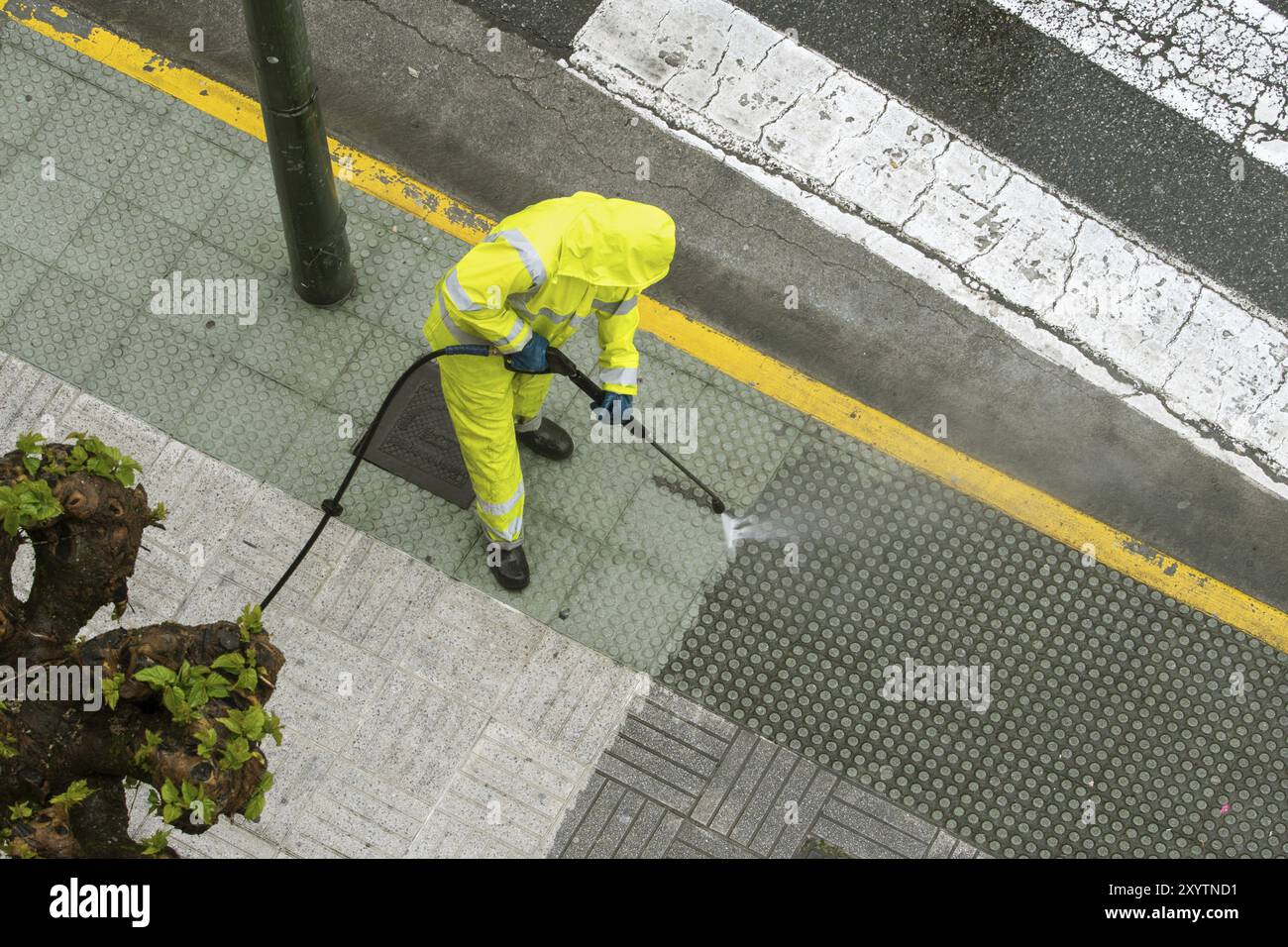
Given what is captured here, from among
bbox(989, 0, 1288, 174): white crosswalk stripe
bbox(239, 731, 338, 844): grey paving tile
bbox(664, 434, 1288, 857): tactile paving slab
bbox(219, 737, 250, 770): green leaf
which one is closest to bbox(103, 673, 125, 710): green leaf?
bbox(219, 737, 250, 770): green leaf

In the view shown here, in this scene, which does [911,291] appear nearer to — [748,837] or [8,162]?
[748,837]

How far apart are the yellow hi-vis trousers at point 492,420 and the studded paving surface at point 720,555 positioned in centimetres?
44

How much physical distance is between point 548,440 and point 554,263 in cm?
146

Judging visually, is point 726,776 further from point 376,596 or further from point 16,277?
point 16,277

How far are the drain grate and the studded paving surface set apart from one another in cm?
7

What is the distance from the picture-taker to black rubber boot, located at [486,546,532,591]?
5.43 metres

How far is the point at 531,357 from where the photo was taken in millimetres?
4504

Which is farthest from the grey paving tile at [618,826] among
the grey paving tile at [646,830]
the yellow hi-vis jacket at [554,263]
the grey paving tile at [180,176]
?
the grey paving tile at [180,176]

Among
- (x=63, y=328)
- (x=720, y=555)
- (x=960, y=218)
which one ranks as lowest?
(x=63, y=328)

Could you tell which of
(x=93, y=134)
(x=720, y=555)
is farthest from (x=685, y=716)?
(x=93, y=134)

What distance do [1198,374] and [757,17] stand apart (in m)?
2.88

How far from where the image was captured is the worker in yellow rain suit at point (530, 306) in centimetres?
420

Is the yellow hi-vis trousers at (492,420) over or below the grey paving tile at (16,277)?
over

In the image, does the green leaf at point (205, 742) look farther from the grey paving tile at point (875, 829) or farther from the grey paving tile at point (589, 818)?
the grey paving tile at point (875, 829)
